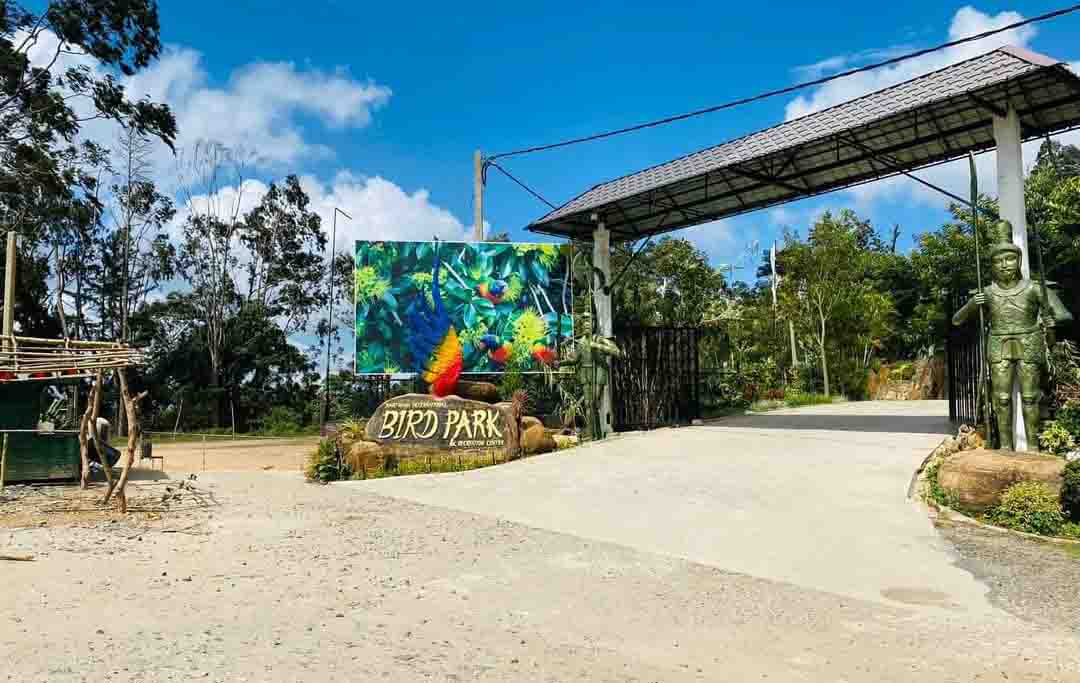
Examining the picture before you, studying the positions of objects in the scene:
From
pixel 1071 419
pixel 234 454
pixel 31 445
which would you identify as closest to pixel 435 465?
pixel 31 445

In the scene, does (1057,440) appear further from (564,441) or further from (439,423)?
(439,423)

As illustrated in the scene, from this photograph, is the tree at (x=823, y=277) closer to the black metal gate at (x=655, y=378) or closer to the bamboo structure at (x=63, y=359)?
the black metal gate at (x=655, y=378)

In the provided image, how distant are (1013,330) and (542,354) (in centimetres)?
1006

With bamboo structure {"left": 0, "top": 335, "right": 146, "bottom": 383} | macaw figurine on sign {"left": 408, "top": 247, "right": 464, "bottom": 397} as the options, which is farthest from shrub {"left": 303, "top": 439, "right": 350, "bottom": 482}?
macaw figurine on sign {"left": 408, "top": 247, "right": 464, "bottom": 397}

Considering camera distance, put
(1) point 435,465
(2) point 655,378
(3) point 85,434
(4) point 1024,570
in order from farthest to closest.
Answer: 1. (2) point 655,378
2. (1) point 435,465
3. (3) point 85,434
4. (4) point 1024,570

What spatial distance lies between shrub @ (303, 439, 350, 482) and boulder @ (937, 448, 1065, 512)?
8.25 meters

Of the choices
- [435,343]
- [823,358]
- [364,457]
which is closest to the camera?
[364,457]

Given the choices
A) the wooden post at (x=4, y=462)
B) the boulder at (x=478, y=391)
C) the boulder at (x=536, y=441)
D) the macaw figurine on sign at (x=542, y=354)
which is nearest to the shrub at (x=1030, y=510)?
the boulder at (x=536, y=441)

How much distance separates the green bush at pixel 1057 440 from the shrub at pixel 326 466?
9.43 m

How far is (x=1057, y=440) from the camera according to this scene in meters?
8.85

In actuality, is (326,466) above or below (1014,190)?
below

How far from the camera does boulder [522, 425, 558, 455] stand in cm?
1302

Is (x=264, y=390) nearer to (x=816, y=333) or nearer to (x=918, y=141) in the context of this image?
(x=816, y=333)

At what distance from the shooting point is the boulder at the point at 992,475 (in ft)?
24.7
